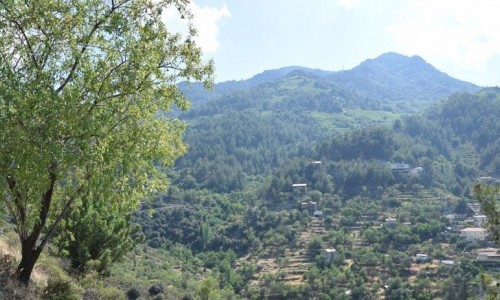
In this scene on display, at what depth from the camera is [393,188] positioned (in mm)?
97500

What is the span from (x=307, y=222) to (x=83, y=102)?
255 ft

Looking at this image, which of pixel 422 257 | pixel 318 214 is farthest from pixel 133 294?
pixel 318 214

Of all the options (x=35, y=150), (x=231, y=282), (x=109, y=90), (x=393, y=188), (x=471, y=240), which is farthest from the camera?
(x=393, y=188)

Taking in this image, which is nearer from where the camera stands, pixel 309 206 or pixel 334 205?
pixel 334 205

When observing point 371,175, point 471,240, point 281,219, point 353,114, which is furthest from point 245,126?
point 471,240

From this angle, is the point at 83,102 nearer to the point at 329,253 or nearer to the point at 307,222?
the point at 329,253

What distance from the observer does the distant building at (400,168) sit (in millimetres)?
105225

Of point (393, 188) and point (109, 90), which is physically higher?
point (109, 90)

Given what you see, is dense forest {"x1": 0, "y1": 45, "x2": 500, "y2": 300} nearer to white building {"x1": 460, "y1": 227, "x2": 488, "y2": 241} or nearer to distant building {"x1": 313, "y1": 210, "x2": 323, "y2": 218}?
distant building {"x1": 313, "y1": 210, "x2": 323, "y2": 218}

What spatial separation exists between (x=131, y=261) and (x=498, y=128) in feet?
344

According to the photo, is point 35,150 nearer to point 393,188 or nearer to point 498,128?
point 393,188

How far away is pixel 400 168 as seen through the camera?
107 meters

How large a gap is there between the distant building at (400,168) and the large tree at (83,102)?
101493 millimetres

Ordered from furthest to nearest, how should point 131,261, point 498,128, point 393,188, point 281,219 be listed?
point 498,128 → point 393,188 → point 281,219 → point 131,261
